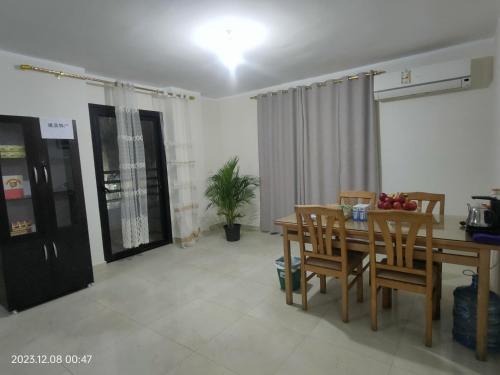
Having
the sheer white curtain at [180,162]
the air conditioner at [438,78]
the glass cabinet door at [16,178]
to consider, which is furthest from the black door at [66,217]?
the air conditioner at [438,78]

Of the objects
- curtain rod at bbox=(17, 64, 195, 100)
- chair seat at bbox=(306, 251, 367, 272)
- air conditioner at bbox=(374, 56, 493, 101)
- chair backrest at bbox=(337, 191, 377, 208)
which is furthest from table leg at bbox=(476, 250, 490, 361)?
curtain rod at bbox=(17, 64, 195, 100)

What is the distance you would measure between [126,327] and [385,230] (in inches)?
85.0

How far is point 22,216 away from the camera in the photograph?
8.58 feet

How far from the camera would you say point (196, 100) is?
15.1 feet

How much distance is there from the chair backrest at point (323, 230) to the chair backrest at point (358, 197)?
29.4 inches

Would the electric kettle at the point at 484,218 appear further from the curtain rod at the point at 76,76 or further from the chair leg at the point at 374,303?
the curtain rod at the point at 76,76

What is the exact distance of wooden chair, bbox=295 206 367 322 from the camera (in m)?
2.10

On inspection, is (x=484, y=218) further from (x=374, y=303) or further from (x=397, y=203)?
(x=374, y=303)

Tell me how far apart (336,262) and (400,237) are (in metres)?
0.58

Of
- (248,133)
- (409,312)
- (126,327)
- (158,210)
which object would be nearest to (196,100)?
(248,133)

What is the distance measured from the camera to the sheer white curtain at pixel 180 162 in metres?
4.17

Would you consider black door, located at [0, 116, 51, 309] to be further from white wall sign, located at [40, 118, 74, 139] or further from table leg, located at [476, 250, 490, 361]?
table leg, located at [476, 250, 490, 361]

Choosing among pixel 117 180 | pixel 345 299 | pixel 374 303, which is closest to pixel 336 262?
pixel 345 299

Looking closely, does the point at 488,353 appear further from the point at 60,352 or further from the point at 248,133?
the point at 248,133
